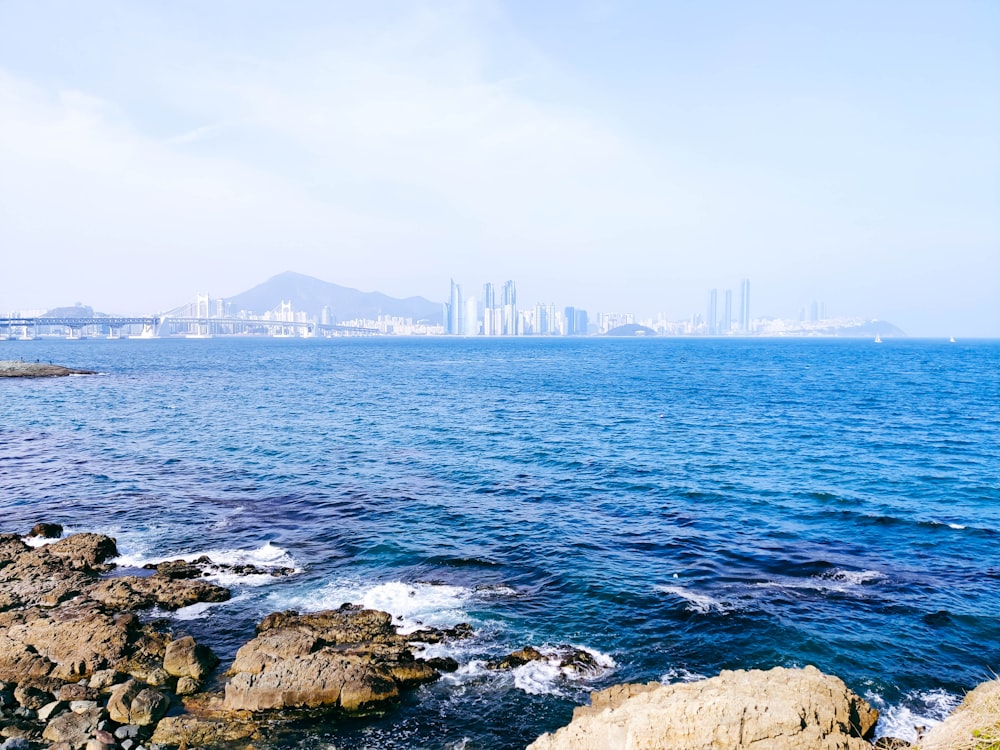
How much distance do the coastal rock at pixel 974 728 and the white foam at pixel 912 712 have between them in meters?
1.06

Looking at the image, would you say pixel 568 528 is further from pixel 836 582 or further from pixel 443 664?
pixel 443 664

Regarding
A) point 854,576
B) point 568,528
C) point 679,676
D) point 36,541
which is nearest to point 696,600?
point 679,676

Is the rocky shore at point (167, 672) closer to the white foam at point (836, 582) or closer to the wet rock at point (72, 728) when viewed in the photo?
the wet rock at point (72, 728)

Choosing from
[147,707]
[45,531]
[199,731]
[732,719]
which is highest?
[732,719]

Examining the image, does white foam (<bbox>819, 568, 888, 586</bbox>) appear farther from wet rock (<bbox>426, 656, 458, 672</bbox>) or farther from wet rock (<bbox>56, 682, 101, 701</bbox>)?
wet rock (<bbox>56, 682, 101, 701</bbox>)

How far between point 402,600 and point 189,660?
6.68 metres

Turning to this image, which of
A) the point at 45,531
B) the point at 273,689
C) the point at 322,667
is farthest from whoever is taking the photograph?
the point at 45,531

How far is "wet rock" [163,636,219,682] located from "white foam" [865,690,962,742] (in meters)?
16.5

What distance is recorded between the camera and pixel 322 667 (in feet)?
53.8

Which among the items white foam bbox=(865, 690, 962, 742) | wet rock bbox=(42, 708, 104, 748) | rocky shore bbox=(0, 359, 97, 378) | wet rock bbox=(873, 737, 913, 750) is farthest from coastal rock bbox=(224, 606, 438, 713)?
rocky shore bbox=(0, 359, 97, 378)

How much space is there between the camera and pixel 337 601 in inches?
847

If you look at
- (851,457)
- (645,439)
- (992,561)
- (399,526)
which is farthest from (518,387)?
(992,561)

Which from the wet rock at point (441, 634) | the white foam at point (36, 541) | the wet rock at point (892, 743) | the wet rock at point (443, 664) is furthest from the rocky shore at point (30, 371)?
the wet rock at point (892, 743)

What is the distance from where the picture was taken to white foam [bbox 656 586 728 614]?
20.6 m
